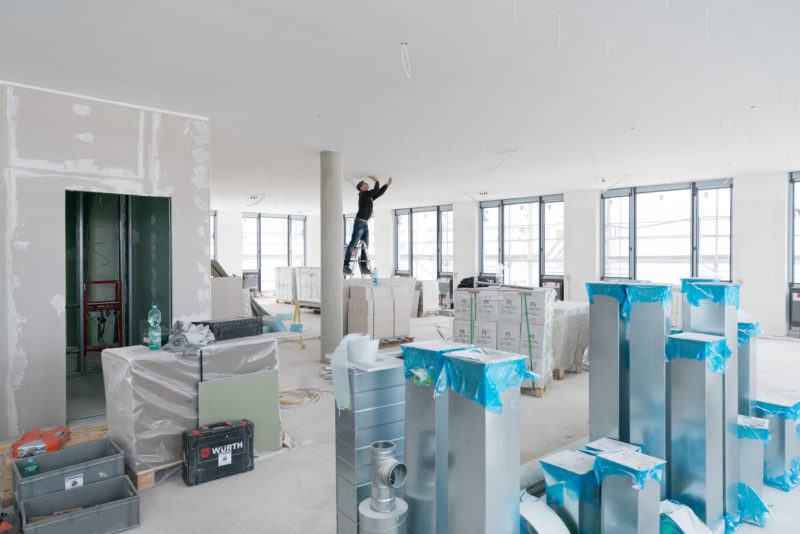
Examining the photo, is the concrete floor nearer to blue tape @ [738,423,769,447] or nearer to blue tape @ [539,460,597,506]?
blue tape @ [738,423,769,447]

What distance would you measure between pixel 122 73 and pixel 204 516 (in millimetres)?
3342

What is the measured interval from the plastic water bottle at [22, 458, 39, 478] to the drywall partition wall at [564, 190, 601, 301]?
9805mm

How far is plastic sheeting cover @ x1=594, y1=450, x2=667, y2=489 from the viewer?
82.2 inches

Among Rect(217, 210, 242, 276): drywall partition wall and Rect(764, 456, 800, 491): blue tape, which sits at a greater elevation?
Rect(217, 210, 242, 276): drywall partition wall

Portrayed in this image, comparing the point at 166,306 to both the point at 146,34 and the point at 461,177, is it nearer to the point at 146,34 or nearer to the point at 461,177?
the point at 146,34

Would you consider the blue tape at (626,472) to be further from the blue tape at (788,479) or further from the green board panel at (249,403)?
the green board panel at (249,403)

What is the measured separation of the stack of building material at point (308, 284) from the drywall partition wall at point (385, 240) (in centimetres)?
283

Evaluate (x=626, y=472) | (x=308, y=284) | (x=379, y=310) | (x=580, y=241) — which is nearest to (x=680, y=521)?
(x=626, y=472)

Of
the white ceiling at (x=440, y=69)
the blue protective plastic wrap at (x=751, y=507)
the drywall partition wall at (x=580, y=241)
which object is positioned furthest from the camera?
the drywall partition wall at (x=580, y=241)

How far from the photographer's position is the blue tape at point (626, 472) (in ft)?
6.84

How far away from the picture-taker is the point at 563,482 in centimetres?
234

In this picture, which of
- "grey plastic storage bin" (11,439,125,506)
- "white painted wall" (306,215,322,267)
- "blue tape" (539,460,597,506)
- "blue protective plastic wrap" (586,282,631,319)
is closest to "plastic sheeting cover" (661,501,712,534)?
"blue tape" (539,460,597,506)

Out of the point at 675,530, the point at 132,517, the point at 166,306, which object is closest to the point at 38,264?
the point at 166,306

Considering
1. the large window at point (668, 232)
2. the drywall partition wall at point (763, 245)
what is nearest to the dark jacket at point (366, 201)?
the large window at point (668, 232)
